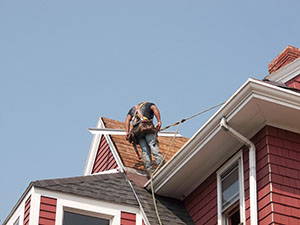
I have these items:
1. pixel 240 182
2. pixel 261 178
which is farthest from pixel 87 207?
pixel 261 178

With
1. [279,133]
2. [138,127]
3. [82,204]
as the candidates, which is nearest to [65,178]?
[82,204]

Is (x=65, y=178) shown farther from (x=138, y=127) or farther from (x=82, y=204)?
(x=138, y=127)

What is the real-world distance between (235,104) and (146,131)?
11.8 ft

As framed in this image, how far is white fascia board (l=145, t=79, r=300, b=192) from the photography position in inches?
455

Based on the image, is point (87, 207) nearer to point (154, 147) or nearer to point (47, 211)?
point (47, 211)

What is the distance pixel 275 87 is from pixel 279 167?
130 cm

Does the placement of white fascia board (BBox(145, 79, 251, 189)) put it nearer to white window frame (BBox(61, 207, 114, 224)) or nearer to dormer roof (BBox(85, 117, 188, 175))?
dormer roof (BBox(85, 117, 188, 175))

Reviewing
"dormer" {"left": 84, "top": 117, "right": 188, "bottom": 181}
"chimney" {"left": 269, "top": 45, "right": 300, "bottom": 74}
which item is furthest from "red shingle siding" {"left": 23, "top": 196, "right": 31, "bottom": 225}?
"chimney" {"left": 269, "top": 45, "right": 300, "bottom": 74}

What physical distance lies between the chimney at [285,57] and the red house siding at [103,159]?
4.31 metres

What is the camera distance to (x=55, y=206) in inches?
508

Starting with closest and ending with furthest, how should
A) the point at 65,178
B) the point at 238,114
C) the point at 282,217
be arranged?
the point at 282,217 < the point at 238,114 < the point at 65,178

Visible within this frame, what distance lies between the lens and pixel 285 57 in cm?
1712

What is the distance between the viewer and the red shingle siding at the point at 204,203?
13055 millimetres

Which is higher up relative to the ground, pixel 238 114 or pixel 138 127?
pixel 138 127
